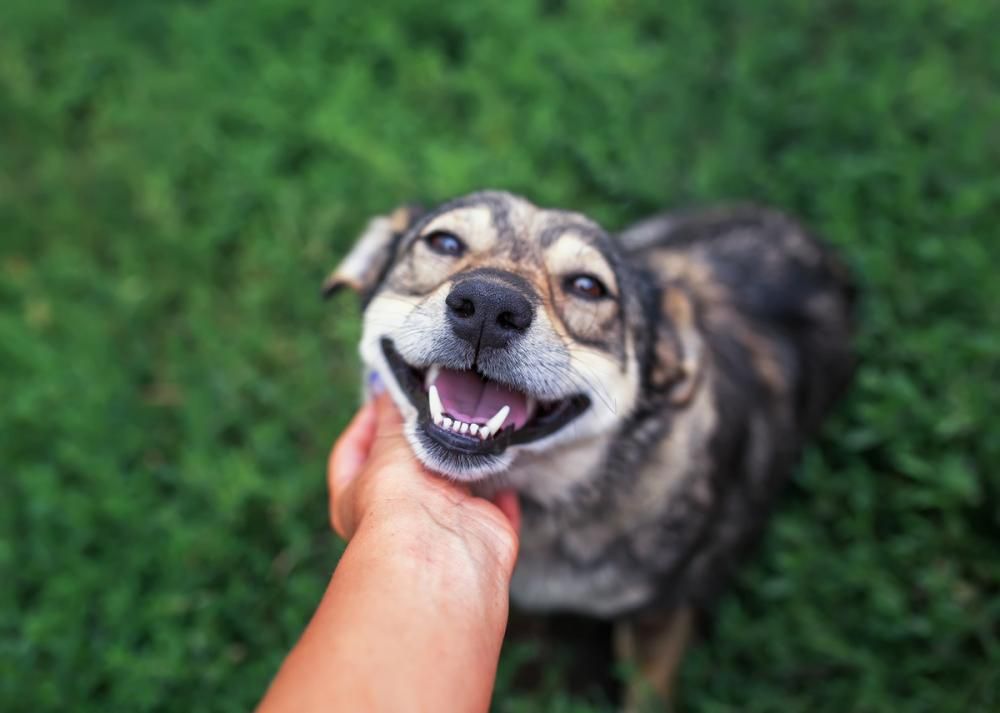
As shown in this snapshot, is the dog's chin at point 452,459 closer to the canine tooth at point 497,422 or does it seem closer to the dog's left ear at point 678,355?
the canine tooth at point 497,422

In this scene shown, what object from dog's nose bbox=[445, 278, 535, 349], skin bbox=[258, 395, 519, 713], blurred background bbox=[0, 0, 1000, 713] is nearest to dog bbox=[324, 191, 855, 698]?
dog's nose bbox=[445, 278, 535, 349]

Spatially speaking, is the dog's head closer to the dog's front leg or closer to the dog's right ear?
the dog's right ear

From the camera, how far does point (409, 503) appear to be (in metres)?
2.23

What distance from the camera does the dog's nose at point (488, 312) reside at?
7.83 ft

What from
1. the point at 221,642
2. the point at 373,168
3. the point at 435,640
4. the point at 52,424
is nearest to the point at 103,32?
the point at 373,168

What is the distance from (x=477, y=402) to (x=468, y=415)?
70 millimetres

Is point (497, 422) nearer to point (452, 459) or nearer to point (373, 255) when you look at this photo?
point (452, 459)

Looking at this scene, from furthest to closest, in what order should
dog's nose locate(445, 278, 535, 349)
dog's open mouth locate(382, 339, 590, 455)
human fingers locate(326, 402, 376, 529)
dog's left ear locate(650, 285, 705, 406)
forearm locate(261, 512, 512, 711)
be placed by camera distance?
dog's left ear locate(650, 285, 705, 406) < human fingers locate(326, 402, 376, 529) < dog's open mouth locate(382, 339, 590, 455) < dog's nose locate(445, 278, 535, 349) < forearm locate(261, 512, 512, 711)

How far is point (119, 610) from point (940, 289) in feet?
13.8

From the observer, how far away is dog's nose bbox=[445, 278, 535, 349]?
239 centimetres

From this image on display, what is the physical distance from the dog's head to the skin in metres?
0.15

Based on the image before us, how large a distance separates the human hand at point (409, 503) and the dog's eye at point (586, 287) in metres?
0.77

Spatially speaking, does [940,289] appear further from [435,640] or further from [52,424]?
[52,424]

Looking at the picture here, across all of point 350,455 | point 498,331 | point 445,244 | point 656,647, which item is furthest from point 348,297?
point 656,647
